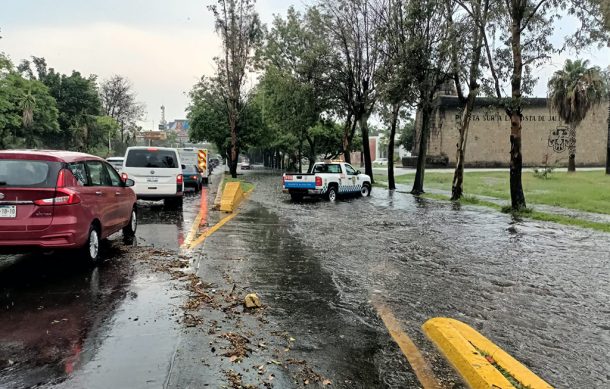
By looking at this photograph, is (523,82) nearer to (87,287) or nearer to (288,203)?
(288,203)

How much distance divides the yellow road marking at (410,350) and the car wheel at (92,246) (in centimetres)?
430

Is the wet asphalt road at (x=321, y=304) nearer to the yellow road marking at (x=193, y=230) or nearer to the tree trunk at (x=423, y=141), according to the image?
the yellow road marking at (x=193, y=230)

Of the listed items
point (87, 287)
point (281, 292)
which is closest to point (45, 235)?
point (87, 287)

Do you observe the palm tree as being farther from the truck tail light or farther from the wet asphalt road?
the truck tail light

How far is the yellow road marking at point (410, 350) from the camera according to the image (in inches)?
152

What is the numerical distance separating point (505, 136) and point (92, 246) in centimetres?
4938

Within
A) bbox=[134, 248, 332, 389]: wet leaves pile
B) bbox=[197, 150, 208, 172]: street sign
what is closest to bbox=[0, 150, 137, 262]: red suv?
bbox=[134, 248, 332, 389]: wet leaves pile

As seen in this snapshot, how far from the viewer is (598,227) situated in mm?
14117

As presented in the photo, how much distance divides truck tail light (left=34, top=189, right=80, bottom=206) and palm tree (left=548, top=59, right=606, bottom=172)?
4294 centimetres

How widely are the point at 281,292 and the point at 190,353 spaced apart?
87.0 inches

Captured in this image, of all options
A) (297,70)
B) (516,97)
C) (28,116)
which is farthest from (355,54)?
(28,116)

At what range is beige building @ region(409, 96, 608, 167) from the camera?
166ft

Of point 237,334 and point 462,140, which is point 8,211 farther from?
point 462,140

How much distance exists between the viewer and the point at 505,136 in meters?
50.6
